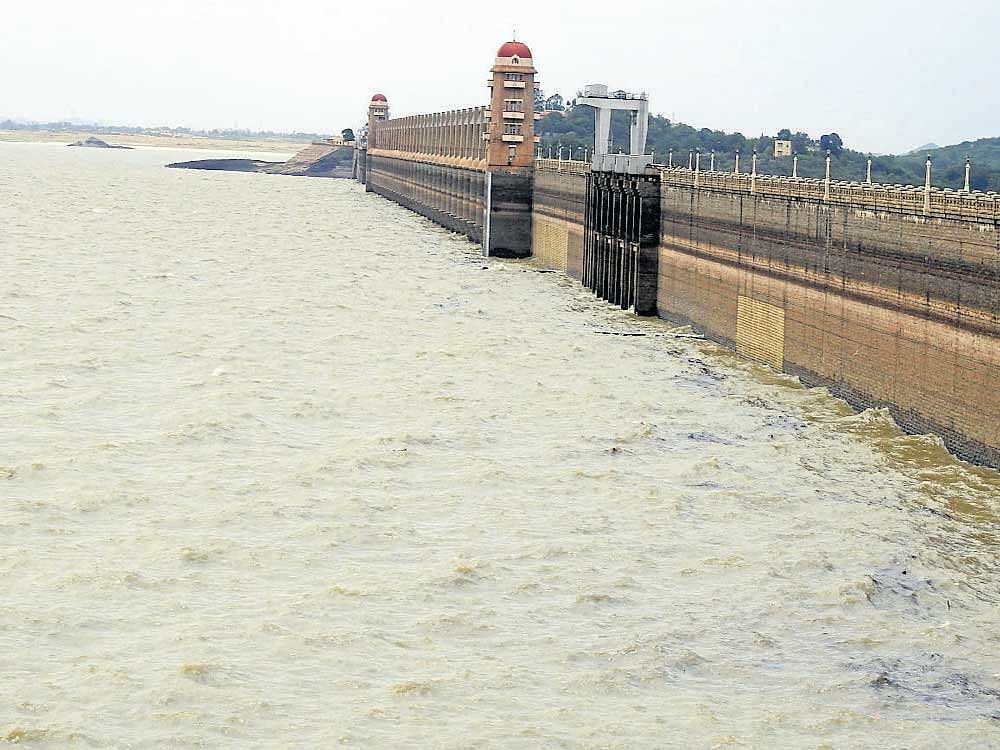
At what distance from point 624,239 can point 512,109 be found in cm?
2990

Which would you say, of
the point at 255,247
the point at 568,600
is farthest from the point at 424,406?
the point at 255,247

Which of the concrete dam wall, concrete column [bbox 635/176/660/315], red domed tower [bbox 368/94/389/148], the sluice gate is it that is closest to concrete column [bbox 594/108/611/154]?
the sluice gate

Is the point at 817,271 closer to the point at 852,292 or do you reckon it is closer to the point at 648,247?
the point at 852,292

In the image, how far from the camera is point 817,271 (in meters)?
37.4

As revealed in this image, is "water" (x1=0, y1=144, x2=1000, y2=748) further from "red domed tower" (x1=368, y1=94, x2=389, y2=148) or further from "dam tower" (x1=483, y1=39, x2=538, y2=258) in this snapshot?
"red domed tower" (x1=368, y1=94, x2=389, y2=148)

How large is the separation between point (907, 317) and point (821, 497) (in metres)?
7.12

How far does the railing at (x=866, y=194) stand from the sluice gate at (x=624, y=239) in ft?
4.49

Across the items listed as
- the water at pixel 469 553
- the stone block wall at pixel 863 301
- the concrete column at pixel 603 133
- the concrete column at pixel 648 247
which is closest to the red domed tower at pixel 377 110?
the concrete column at pixel 603 133

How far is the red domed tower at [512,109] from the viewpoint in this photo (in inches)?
3253

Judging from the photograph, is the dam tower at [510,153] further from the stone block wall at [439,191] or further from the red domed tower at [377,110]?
the red domed tower at [377,110]

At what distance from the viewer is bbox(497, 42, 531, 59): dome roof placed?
277 feet

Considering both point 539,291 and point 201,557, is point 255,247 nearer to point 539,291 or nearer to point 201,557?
point 539,291

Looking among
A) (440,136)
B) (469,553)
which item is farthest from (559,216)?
(469,553)

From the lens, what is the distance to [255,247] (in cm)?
7919
